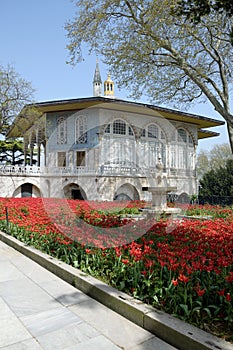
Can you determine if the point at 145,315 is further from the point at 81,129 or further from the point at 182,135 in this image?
the point at 182,135

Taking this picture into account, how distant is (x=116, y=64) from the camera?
480 inches

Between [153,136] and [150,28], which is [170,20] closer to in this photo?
[150,28]

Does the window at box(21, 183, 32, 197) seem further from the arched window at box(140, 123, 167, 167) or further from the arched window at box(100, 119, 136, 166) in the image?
the arched window at box(140, 123, 167, 167)

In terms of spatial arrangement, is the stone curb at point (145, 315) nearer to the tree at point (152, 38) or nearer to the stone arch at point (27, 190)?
the tree at point (152, 38)

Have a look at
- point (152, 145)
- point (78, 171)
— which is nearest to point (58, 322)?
point (78, 171)

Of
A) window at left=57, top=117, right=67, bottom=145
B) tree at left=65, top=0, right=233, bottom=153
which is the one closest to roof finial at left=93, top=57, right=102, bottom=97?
window at left=57, top=117, right=67, bottom=145

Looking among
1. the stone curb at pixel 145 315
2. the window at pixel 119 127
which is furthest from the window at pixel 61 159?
the stone curb at pixel 145 315

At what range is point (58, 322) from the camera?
3.14 m

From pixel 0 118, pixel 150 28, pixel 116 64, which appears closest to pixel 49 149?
pixel 0 118

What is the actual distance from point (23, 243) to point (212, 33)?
10900mm

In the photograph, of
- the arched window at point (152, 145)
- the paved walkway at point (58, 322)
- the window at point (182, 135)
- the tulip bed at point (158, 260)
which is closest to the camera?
the paved walkway at point (58, 322)

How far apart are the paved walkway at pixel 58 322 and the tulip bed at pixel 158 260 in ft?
1.30

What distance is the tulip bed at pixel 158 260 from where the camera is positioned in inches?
117

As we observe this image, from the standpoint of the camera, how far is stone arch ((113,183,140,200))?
24048 millimetres
